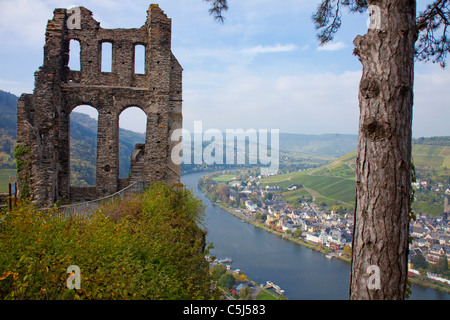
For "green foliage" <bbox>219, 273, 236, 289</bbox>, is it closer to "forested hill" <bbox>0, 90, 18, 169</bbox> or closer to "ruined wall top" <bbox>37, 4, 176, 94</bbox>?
"ruined wall top" <bbox>37, 4, 176, 94</bbox>

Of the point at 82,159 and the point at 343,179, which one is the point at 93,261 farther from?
the point at 343,179

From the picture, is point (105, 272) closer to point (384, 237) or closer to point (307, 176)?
point (384, 237)

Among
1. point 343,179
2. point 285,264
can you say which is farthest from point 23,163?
point 343,179

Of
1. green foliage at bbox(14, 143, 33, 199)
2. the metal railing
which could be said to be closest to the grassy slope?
the metal railing

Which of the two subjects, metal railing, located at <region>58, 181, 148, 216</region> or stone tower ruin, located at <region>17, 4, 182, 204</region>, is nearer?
metal railing, located at <region>58, 181, 148, 216</region>

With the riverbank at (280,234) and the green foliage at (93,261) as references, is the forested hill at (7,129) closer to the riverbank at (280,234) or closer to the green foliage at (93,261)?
the green foliage at (93,261)

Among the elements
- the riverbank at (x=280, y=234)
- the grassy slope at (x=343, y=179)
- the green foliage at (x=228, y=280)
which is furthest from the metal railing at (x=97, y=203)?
the grassy slope at (x=343, y=179)
